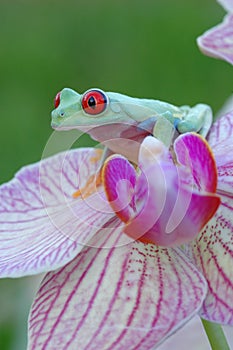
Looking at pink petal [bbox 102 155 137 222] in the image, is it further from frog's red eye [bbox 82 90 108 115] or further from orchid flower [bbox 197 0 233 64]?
orchid flower [bbox 197 0 233 64]

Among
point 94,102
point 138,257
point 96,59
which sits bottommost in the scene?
point 96,59

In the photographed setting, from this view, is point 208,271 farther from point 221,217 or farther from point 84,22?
point 84,22

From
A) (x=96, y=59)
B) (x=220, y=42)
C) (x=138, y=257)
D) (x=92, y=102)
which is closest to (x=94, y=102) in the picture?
(x=92, y=102)

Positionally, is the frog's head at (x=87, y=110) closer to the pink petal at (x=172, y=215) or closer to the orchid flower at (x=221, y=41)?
the pink petal at (x=172, y=215)

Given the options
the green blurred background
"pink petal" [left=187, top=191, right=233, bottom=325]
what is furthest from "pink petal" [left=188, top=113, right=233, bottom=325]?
the green blurred background

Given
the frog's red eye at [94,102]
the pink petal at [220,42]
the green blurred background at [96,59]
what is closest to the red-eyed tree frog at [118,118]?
the frog's red eye at [94,102]

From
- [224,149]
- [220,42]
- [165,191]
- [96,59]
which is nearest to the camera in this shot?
[165,191]

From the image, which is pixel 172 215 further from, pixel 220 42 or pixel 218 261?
pixel 220 42
